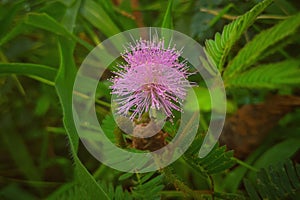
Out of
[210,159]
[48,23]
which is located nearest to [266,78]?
[210,159]

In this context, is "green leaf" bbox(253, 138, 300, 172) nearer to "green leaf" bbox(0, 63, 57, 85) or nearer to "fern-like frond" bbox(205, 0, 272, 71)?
"fern-like frond" bbox(205, 0, 272, 71)

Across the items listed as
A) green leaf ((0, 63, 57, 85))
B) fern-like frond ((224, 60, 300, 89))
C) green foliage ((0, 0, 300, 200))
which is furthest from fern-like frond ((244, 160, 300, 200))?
green leaf ((0, 63, 57, 85))

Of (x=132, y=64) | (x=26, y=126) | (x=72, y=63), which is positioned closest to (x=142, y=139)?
(x=132, y=64)

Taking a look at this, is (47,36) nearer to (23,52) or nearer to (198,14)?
(23,52)

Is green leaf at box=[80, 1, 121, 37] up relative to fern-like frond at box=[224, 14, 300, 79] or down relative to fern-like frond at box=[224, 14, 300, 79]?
up

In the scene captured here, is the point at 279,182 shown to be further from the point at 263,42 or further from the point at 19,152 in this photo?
the point at 19,152

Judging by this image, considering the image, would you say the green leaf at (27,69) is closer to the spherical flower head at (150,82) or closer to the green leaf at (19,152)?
the spherical flower head at (150,82)
